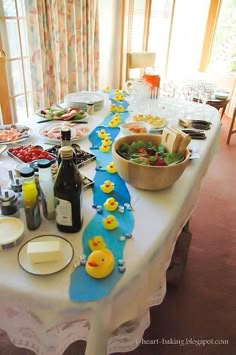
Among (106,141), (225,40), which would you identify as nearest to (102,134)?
(106,141)

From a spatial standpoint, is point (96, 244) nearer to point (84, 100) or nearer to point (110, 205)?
point (110, 205)

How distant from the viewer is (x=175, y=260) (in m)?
1.52

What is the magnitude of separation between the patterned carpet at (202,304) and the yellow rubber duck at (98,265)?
30.8 inches

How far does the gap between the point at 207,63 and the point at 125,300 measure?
15.7 feet

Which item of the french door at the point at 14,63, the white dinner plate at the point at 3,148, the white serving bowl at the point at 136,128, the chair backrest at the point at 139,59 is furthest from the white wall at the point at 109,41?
the white dinner plate at the point at 3,148

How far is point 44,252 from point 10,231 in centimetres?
15

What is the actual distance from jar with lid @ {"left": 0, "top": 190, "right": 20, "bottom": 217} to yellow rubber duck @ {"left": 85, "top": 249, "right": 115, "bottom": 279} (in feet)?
0.96

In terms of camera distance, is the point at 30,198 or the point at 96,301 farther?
the point at 30,198

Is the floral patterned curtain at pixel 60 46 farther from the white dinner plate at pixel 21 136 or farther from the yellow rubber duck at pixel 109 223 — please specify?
the yellow rubber duck at pixel 109 223

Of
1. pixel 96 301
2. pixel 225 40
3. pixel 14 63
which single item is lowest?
pixel 96 301

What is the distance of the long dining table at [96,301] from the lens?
0.63m

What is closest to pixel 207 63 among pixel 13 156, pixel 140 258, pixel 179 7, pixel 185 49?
pixel 185 49

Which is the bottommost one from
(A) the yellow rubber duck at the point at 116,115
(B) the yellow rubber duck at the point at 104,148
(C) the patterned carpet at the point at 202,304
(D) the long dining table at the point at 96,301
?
(C) the patterned carpet at the point at 202,304

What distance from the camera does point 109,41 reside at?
4094 mm
